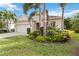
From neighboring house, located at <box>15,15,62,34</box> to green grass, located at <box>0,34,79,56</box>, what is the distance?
0.13 metres

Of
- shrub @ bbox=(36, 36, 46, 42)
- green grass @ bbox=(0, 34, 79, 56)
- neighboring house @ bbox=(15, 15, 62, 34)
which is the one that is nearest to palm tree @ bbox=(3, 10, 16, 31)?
neighboring house @ bbox=(15, 15, 62, 34)

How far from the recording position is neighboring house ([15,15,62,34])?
13.4 ft

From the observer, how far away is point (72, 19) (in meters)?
4.11

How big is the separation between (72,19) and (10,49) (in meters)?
0.79

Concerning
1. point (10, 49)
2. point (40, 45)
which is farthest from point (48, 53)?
point (10, 49)

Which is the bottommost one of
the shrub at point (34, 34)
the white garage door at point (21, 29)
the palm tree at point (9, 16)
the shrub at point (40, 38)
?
the shrub at point (40, 38)

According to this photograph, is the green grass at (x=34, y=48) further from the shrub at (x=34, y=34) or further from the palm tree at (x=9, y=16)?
the palm tree at (x=9, y=16)

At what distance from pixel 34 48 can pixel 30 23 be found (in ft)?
0.96

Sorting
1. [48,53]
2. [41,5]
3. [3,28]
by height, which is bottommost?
[48,53]

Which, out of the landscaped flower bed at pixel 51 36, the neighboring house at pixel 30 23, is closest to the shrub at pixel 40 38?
the landscaped flower bed at pixel 51 36

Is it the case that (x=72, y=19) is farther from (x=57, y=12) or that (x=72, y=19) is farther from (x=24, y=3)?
(x=24, y=3)

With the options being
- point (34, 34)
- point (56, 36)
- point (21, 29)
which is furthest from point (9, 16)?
point (56, 36)

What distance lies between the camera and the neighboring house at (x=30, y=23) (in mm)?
4094

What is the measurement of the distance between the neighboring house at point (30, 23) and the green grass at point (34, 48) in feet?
0.44
